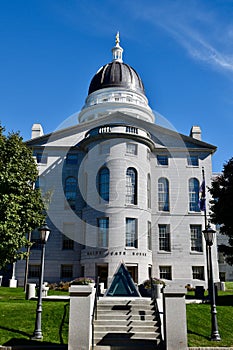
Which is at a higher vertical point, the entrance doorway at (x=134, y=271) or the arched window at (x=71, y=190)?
the arched window at (x=71, y=190)

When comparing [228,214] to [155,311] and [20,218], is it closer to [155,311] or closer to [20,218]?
[155,311]

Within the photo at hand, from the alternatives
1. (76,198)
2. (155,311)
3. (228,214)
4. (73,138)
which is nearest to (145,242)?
(76,198)

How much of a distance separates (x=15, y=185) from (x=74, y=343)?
12.9 metres

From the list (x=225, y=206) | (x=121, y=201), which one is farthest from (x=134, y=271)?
(x=225, y=206)

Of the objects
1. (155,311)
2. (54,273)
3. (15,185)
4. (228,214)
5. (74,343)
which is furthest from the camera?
(54,273)

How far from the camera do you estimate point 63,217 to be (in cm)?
3994

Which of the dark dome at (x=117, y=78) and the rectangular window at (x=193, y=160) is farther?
the dark dome at (x=117, y=78)

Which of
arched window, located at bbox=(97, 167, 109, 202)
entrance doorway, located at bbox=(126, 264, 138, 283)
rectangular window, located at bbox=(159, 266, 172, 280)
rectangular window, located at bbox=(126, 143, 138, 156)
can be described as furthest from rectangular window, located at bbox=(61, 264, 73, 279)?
rectangular window, located at bbox=(126, 143, 138, 156)

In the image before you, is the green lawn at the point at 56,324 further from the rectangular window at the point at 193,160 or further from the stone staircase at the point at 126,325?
the rectangular window at the point at 193,160

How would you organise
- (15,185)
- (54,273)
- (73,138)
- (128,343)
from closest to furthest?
(128,343) → (15,185) → (54,273) → (73,138)

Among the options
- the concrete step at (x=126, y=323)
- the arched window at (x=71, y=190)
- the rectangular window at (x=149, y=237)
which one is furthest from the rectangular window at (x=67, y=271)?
the concrete step at (x=126, y=323)

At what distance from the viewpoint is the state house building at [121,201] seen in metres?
35.2

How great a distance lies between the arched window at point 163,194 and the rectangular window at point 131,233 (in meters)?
5.73

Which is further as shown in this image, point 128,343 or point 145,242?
point 145,242
